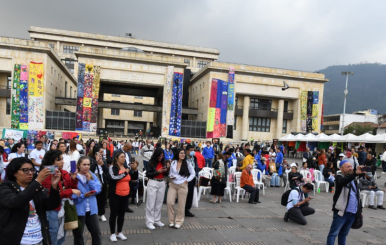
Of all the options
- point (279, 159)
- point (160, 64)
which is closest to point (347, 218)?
point (279, 159)


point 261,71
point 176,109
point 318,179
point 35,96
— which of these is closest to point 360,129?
point 261,71

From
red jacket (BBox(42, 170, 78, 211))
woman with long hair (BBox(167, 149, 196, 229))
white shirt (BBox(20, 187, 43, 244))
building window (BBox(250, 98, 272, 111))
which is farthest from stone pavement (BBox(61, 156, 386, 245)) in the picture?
building window (BBox(250, 98, 272, 111))

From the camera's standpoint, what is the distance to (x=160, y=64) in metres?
37.3

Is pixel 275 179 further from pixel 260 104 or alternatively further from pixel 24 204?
pixel 260 104

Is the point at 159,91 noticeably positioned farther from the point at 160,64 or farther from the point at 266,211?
the point at 266,211

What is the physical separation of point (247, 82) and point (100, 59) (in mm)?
20826

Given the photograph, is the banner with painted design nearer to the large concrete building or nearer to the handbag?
the large concrete building

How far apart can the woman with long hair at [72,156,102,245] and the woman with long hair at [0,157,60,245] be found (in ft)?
3.01

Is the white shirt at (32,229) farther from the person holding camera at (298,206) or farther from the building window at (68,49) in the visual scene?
the building window at (68,49)

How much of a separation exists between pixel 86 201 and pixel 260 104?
136 ft

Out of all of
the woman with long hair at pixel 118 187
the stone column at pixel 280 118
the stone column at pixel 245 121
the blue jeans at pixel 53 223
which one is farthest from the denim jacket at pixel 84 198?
the stone column at pixel 280 118

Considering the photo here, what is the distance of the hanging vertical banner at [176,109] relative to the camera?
118 feet

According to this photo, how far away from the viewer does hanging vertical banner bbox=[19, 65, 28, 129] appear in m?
30.8

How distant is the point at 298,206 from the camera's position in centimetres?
668
